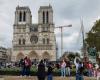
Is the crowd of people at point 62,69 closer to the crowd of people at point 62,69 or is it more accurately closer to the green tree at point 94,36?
the crowd of people at point 62,69

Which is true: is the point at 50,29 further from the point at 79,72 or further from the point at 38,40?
the point at 79,72

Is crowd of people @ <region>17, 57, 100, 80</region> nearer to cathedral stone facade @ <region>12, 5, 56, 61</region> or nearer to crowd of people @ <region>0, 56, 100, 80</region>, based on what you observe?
crowd of people @ <region>0, 56, 100, 80</region>

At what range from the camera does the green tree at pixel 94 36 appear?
67750 mm

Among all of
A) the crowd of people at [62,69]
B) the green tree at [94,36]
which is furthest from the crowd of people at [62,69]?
the green tree at [94,36]

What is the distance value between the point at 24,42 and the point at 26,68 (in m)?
112

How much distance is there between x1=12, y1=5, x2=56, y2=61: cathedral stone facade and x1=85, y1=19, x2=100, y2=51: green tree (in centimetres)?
7060

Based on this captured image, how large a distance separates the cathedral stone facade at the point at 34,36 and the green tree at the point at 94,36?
70602mm

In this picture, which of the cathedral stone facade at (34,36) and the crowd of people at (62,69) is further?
the cathedral stone facade at (34,36)

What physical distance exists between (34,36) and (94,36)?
255 feet

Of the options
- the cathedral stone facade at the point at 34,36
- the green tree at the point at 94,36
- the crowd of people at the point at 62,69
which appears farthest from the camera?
the cathedral stone facade at the point at 34,36

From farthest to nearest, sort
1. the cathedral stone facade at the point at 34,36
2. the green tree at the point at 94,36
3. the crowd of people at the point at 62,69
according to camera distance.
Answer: the cathedral stone facade at the point at 34,36 → the green tree at the point at 94,36 → the crowd of people at the point at 62,69

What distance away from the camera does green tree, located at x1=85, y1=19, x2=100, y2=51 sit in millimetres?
67750

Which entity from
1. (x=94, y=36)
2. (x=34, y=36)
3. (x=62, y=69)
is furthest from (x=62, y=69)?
(x=34, y=36)

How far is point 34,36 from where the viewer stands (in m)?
145
